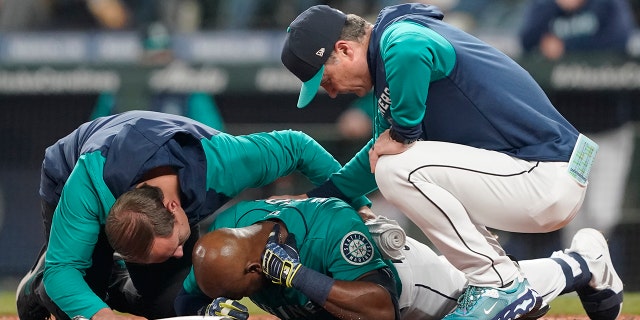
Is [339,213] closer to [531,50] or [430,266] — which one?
[430,266]

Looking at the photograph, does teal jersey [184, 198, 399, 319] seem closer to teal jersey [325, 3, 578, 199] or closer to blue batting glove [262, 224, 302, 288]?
blue batting glove [262, 224, 302, 288]

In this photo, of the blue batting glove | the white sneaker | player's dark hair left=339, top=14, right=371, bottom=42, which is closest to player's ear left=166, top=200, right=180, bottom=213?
the blue batting glove

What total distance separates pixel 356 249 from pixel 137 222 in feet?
2.76

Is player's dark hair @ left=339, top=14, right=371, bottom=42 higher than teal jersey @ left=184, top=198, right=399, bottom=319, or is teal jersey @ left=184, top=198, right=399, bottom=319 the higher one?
player's dark hair @ left=339, top=14, right=371, bottom=42

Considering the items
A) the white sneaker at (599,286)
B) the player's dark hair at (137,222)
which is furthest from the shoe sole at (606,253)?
the player's dark hair at (137,222)

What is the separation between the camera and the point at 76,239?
4020 millimetres

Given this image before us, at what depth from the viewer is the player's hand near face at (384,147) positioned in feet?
13.2

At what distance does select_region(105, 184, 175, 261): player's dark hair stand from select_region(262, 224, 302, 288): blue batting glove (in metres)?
0.41

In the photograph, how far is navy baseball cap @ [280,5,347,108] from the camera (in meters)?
4.20

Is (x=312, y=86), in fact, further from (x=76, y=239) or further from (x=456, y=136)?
(x=76, y=239)

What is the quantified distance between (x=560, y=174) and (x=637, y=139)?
15.1 ft

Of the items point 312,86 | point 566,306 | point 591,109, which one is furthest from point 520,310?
point 591,109

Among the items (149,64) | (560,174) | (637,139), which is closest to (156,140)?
(560,174)

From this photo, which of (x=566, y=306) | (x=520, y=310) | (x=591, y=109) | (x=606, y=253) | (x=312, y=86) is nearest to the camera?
(x=520, y=310)
